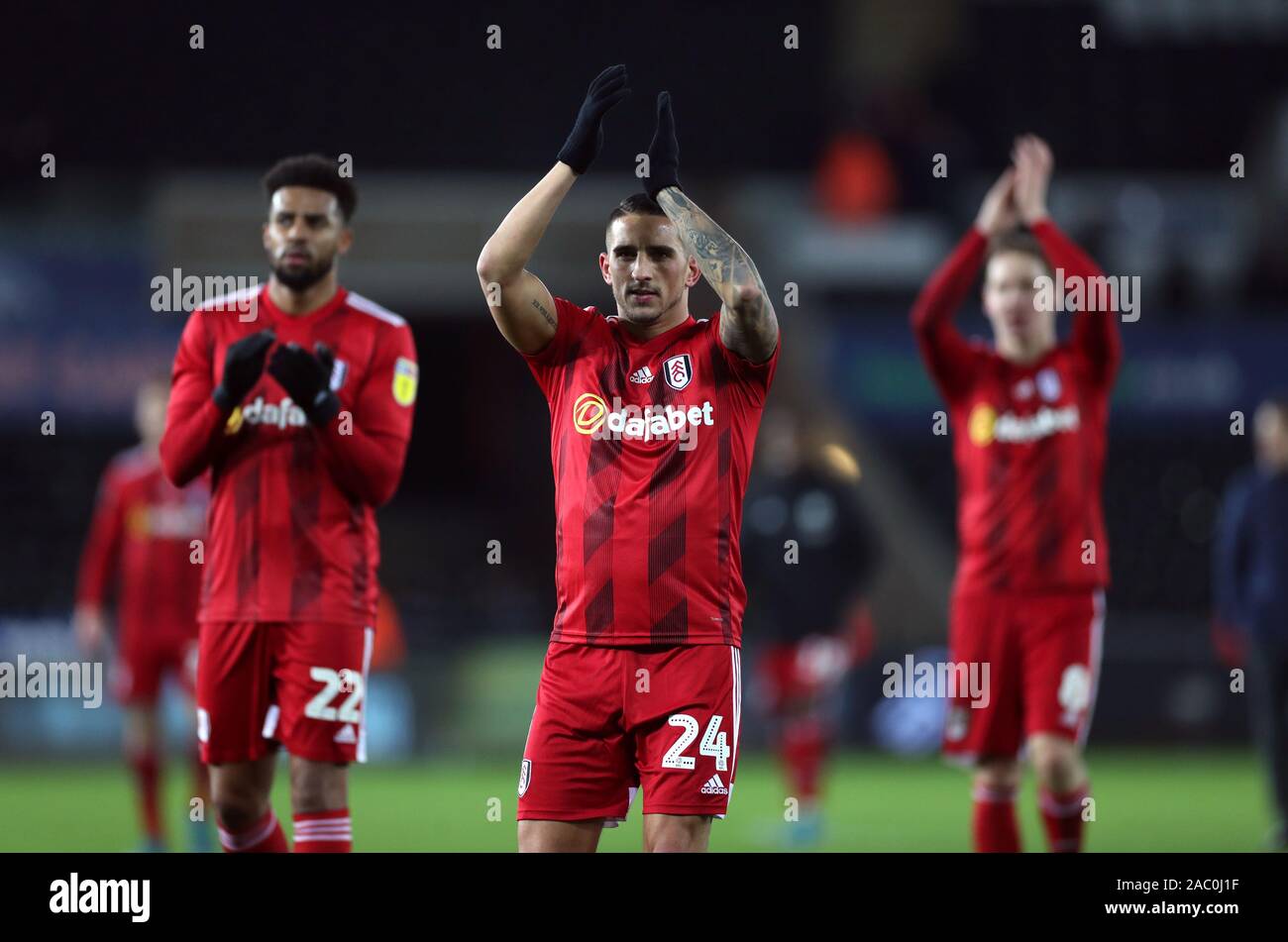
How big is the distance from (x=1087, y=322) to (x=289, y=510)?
3.28 metres

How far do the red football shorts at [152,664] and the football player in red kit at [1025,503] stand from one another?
474 centimetres

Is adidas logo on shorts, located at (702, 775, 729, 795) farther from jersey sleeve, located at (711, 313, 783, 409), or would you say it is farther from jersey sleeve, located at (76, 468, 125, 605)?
jersey sleeve, located at (76, 468, 125, 605)

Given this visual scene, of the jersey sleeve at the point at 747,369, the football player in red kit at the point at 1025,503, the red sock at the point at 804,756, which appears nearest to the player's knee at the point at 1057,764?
the football player in red kit at the point at 1025,503

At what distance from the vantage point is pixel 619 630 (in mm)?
4805

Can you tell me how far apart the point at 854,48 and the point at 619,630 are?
61.3ft

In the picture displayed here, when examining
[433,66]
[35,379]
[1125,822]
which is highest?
[433,66]

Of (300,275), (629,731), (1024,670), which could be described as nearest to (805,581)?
(1024,670)

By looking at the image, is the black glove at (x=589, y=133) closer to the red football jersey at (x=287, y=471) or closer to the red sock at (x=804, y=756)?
the red football jersey at (x=287, y=471)

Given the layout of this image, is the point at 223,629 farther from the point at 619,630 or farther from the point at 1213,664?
the point at 1213,664

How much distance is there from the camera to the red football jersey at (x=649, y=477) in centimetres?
482

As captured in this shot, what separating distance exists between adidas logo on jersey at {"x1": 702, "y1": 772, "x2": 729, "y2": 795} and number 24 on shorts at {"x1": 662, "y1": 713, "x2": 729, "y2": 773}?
3cm

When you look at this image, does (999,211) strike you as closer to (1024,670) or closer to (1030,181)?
(1030,181)
